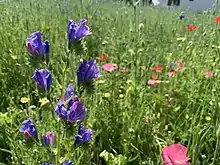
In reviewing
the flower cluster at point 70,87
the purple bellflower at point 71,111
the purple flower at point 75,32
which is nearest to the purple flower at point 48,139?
the flower cluster at point 70,87

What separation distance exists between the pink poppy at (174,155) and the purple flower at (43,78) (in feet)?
1.33

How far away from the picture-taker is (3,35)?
8.56 ft

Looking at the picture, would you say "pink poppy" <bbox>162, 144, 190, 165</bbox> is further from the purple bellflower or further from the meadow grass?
the purple bellflower

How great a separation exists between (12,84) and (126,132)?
0.94 m

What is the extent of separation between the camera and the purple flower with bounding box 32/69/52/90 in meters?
0.89

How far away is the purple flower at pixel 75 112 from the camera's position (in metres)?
0.87

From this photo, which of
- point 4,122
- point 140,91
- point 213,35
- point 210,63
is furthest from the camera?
point 213,35

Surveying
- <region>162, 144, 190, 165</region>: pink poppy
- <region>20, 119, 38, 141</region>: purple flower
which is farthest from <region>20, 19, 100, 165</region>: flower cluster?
<region>162, 144, 190, 165</region>: pink poppy

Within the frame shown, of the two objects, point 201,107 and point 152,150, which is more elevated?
point 201,107

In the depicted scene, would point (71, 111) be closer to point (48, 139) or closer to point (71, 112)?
point (71, 112)

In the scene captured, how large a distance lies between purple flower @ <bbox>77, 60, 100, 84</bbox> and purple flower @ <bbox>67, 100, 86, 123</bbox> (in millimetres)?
68

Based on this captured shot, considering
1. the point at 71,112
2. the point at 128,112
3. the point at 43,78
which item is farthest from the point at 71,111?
the point at 128,112

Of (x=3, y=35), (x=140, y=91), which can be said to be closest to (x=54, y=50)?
(x=3, y=35)

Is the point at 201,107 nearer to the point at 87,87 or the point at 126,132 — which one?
the point at 126,132
